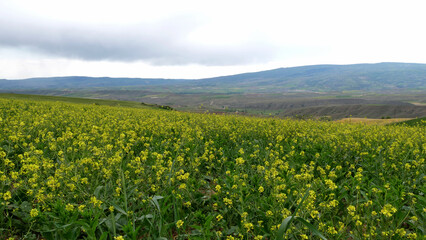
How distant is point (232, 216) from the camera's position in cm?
472

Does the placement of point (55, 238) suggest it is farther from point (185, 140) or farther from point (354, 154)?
point (354, 154)

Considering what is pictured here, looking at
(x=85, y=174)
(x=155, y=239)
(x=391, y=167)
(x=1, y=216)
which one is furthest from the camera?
(x=391, y=167)

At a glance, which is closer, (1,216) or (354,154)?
(1,216)

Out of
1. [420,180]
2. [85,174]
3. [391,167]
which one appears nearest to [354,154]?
[391,167]

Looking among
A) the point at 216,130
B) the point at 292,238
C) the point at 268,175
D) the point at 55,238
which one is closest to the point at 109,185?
the point at 55,238

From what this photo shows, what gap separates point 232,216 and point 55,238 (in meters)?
2.97

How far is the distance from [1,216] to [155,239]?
281cm

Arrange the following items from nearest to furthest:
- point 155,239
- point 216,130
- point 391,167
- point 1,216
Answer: point 155,239 → point 1,216 → point 391,167 → point 216,130

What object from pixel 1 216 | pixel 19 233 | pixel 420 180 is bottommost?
pixel 420 180

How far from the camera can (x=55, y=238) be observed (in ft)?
12.3

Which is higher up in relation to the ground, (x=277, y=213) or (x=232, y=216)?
(x=277, y=213)

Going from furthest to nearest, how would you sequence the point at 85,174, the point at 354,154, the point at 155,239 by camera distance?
1. the point at 354,154
2. the point at 85,174
3. the point at 155,239

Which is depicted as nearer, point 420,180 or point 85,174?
point 85,174

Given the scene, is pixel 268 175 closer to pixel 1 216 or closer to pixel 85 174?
pixel 85 174
